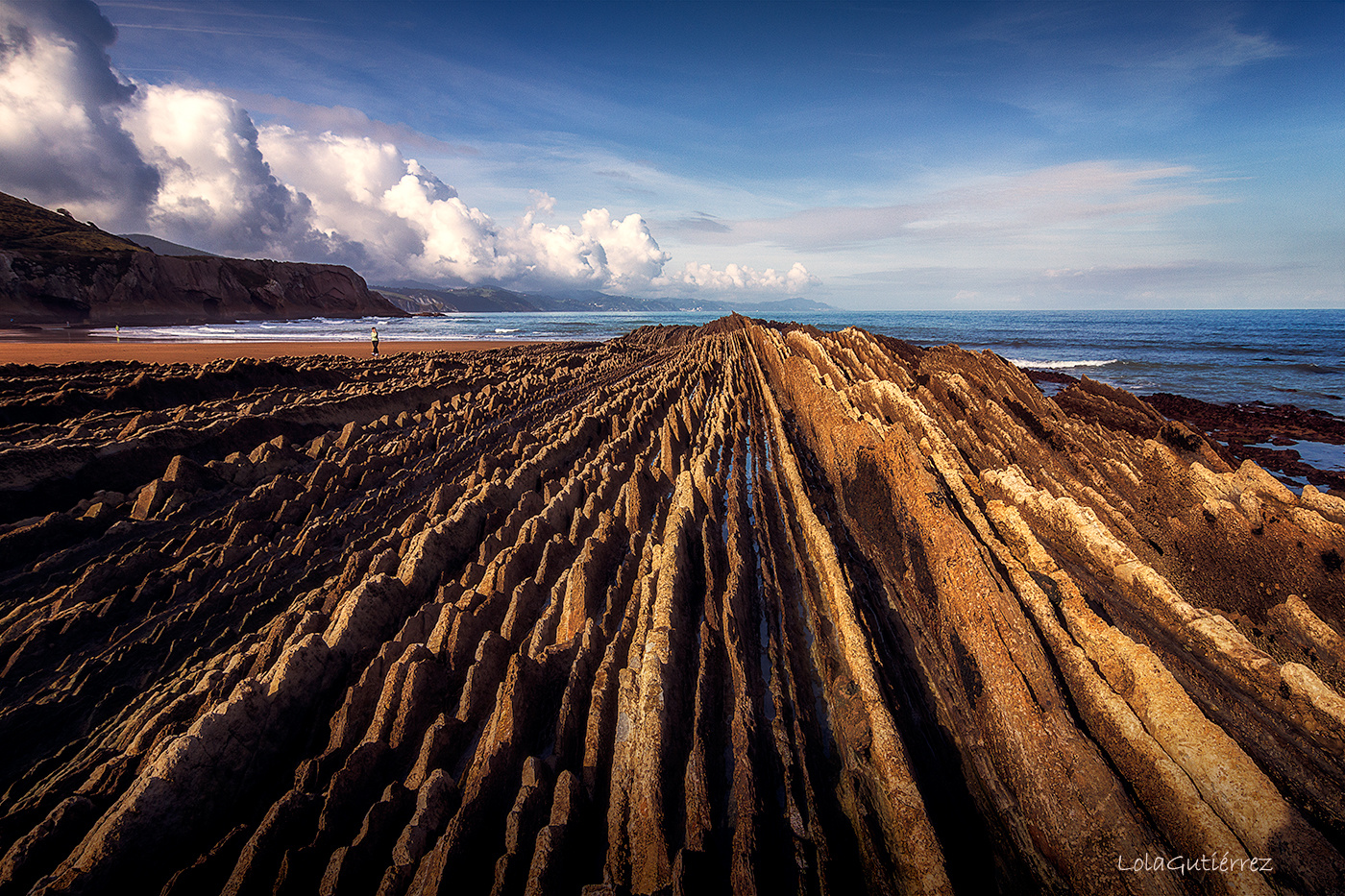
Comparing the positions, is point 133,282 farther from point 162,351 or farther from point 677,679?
point 677,679

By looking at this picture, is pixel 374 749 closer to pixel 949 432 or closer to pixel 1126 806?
pixel 1126 806

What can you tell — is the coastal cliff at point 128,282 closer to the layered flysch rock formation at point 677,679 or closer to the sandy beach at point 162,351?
the sandy beach at point 162,351

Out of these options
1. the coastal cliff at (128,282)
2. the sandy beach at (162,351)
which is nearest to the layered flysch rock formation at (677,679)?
the sandy beach at (162,351)

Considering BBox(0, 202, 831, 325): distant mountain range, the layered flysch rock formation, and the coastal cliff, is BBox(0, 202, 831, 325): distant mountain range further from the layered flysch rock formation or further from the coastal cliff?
the layered flysch rock formation

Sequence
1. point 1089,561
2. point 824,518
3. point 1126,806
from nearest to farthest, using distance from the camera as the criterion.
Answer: point 1126,806, point 1089,561, point 824,518

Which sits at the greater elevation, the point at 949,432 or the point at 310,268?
the point at 310,268

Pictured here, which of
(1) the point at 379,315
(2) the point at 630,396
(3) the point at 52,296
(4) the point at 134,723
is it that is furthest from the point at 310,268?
(4) the point at 134,723

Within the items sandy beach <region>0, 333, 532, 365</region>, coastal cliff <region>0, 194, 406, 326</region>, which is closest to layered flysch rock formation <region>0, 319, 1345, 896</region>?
sandy beach <region>0, 333, 532, 365</region>
